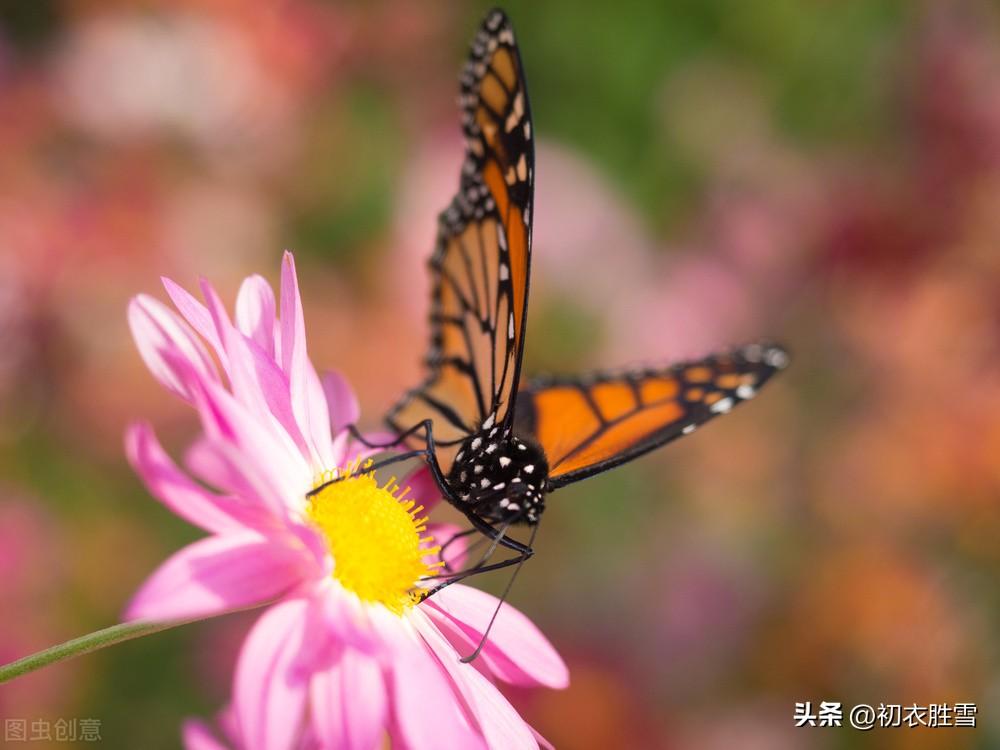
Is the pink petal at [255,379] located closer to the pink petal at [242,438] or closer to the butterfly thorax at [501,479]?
the pink petal at [242,438]

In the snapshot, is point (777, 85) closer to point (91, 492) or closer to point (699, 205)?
point (699, 205)

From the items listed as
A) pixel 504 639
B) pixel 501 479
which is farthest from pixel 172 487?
pixel 501 479

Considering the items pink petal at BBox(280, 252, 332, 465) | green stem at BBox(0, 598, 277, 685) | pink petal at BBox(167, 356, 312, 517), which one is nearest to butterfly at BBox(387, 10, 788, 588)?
pink petal at BBox(280, 252, 332, 465)

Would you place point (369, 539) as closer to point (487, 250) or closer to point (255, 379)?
point (255, 379)

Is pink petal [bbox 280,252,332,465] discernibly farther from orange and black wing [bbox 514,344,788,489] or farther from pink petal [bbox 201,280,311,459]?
orange and black wing [bbox 514,344,788,489]

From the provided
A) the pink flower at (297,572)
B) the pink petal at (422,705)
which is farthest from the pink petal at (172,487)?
the pink petal at (422,705)

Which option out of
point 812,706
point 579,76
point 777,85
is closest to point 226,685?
point 812,706
